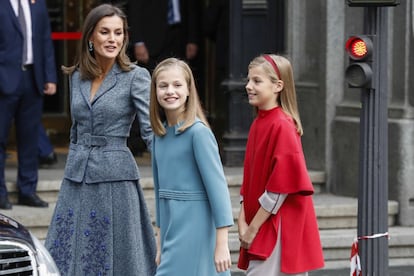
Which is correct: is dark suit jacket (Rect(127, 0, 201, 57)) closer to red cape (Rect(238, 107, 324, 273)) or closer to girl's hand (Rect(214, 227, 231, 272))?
red cape (Rect(238, 107, 324, 273))

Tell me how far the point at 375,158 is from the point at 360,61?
65 centimetres

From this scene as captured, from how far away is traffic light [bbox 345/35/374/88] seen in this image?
27.3 ft

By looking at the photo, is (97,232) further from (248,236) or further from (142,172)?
(142,172)

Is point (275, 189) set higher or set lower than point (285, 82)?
lower

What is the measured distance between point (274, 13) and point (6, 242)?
6.51 m

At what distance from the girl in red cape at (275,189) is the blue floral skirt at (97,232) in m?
0.69

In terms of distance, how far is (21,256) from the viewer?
6355 mm

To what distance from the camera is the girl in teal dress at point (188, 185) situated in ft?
21.6

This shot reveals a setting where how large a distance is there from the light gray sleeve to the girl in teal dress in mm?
424

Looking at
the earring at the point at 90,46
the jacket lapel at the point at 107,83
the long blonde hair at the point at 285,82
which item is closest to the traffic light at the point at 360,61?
the long blonde hair at the point at 285,82

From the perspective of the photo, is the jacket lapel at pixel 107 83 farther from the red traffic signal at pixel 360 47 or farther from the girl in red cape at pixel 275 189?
the red traffic signal at pixel 360 47

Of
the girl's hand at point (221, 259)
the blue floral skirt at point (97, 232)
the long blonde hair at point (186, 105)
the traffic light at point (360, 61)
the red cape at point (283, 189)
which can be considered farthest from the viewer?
the traffic light at point (360, 61)

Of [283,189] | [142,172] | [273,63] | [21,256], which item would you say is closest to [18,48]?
[142,172]

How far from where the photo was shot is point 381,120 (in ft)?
27.7
